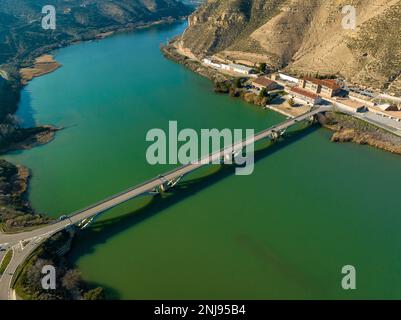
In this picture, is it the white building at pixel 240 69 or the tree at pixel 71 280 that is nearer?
the tree at pixel 71 280

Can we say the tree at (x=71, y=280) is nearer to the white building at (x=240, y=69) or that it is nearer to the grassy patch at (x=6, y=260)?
the grassy patch at (x=6, y=260)

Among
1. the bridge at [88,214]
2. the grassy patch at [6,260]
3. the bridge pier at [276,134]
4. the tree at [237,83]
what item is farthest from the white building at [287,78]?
the grassy patch at [6,260]

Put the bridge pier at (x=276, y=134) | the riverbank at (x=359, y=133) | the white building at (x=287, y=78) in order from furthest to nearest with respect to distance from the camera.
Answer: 1. the white building at (x=287, y=78)
2. the bridge pier at (x=276, y=134)
3. the riverbank at (x=359, y=133)

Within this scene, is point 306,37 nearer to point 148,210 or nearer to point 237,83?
point 237,83

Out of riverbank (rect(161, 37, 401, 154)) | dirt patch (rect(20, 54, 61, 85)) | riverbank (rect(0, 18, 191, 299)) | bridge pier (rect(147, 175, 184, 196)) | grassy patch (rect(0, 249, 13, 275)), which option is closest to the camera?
riverbank (rect(0, 18, 191, 299))

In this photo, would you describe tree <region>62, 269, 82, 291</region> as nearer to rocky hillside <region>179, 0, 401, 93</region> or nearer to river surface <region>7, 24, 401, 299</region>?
river surface <region>7, 24, 401, 299</region>

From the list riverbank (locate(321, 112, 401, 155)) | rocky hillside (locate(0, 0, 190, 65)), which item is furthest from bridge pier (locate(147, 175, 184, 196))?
rocky hillside (locate(0, 0, 190, 65))

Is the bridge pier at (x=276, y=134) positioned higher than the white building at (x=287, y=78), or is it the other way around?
the white building at (x=287, y=78)
